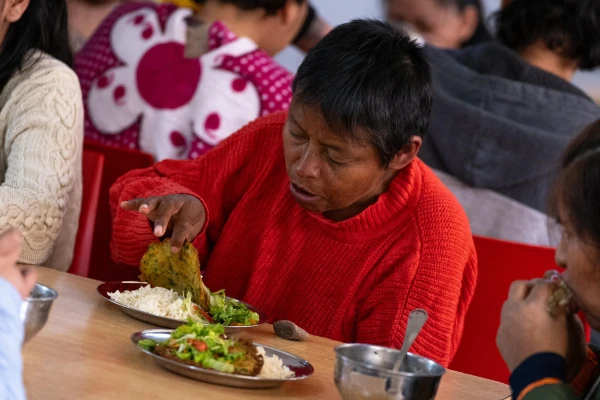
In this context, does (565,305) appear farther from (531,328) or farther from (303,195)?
(303,195)

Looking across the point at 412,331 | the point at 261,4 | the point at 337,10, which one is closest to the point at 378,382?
the point at 412,331

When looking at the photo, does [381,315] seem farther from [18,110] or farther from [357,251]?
[18,110]

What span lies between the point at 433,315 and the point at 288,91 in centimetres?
143

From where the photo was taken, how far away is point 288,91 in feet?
10.00

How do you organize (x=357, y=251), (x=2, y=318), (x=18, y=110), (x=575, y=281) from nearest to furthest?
1. (x=2, y=318)
2. (x=575, y=281)
3. (x=357, y=251)
4. (x=18, y=110)

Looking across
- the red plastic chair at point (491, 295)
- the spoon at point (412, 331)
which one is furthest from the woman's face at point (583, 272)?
the red plastic chair at point (491, 295)

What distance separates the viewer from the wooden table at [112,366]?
3.80ft

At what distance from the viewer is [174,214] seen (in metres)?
1.75

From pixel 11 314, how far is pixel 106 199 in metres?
1.51

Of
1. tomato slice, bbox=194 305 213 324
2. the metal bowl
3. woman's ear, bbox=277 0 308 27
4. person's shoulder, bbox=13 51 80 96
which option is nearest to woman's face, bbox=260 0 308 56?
woman's ear, bbox=277 0 308 27

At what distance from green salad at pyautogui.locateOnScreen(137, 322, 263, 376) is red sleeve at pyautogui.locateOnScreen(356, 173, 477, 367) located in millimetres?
495

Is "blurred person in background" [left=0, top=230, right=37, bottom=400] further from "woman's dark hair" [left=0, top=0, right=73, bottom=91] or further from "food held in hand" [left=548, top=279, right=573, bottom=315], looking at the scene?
"woman's dark hair" [left=0, top=0, right=73, bottom=91]

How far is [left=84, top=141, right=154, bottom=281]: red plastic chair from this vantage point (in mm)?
2480

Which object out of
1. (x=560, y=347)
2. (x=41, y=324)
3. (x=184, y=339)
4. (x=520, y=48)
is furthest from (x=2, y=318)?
(x=520, y=48)
